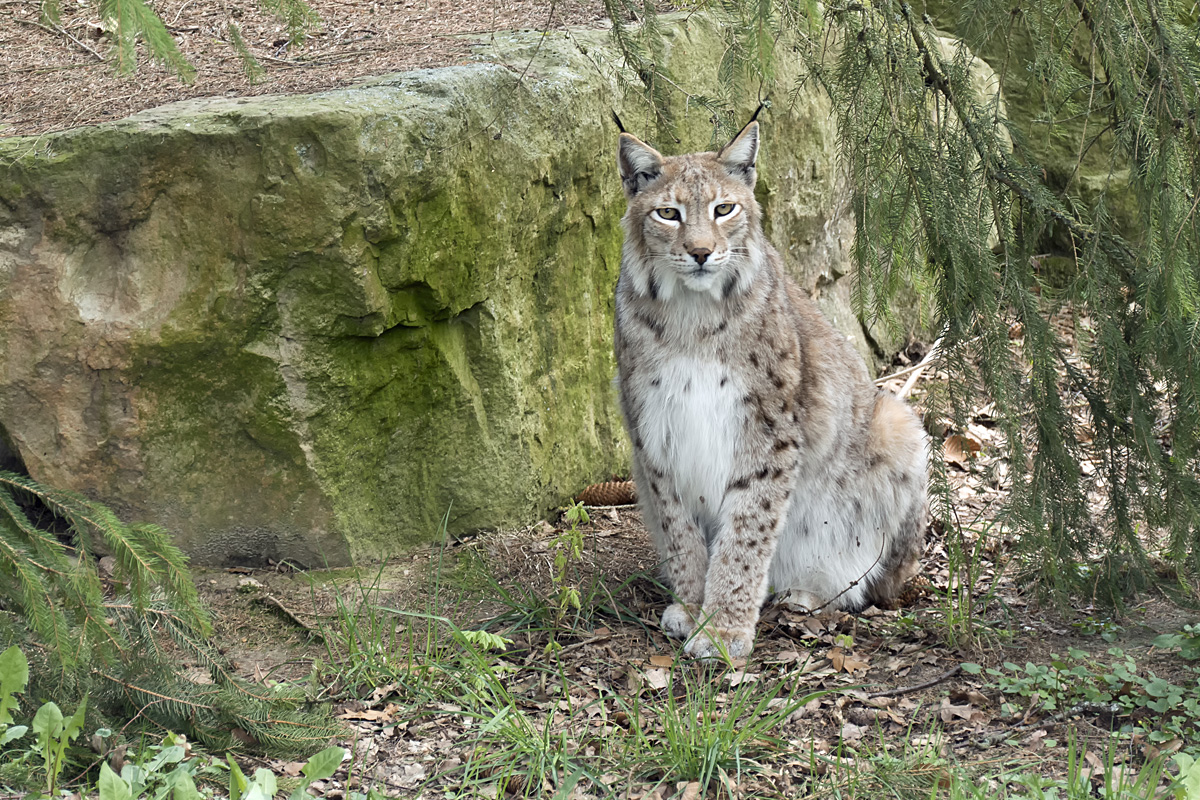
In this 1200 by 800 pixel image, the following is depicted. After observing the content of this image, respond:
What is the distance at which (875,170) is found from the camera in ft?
12.2

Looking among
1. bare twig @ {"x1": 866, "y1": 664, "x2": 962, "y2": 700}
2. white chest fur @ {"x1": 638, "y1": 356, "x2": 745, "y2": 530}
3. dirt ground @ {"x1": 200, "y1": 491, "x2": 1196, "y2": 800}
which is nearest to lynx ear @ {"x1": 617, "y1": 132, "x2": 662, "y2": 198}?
white chest fur @ {"x1": 638, "y1": 356, "x2": 745, "y2": 530}

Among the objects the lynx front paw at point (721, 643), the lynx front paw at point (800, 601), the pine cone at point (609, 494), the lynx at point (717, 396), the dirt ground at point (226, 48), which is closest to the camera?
the lynx front paw at point (721, 643)

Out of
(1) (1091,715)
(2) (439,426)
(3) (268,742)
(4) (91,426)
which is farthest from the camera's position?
(2) (439,426)

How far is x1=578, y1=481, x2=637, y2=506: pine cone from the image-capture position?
17.9ft

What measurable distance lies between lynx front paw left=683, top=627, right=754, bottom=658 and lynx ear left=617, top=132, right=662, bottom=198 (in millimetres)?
1723

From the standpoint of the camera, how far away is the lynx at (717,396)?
4215 mm

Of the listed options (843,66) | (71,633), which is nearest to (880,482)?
(843,66)

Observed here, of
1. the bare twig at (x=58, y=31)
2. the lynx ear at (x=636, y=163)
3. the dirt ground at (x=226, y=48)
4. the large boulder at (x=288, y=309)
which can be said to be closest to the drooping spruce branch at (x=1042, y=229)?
the lynx ear at (x=636, y=163)

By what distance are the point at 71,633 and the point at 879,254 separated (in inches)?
111

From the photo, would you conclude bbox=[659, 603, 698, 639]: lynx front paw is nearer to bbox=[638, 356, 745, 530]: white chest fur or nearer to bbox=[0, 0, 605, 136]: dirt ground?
bbox=[638, 356, 745, 530]: white chest fur

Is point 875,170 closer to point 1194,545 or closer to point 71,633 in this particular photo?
point 1194,545

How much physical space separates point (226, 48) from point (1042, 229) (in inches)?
153

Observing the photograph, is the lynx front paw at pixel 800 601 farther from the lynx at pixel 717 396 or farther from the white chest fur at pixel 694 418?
the white chest fur at pixel 694 418

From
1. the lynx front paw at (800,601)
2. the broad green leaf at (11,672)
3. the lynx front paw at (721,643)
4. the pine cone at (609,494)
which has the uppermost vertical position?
the broad green leaf at (11,672)
